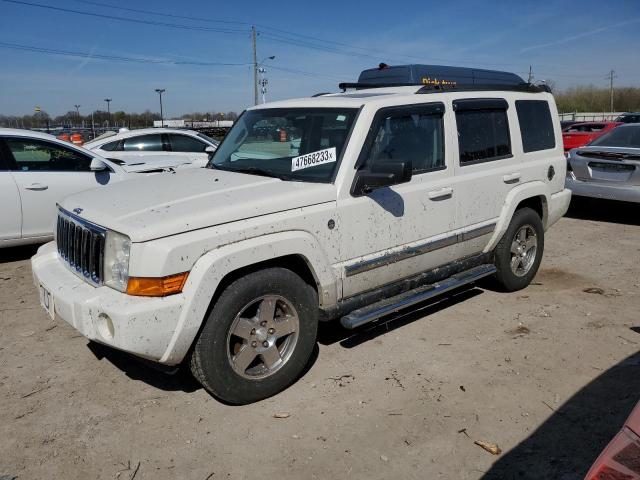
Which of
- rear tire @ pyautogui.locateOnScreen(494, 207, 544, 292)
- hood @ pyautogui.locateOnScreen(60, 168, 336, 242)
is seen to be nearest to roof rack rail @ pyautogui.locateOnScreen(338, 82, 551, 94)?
rear tire @ pyautogui.locateOnScreen(494, 207, 544, 292)

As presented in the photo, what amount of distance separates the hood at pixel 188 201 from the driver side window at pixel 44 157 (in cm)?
314

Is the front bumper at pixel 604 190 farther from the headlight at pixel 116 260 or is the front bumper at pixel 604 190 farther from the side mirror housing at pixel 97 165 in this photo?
the headlight at pixel 116 260

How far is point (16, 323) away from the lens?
16.3 ft

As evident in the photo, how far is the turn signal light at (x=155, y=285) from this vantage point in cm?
310

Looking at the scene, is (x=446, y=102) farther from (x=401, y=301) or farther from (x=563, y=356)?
(x=563, y=356)

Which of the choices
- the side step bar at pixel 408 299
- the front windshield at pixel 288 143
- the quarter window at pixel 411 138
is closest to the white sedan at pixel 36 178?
the front windshield at pixel 288 143

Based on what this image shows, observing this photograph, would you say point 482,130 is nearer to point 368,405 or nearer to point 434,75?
point 434,75

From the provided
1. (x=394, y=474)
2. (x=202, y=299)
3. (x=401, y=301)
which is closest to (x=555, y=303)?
(x=401, y=301)

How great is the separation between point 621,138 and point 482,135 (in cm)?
559

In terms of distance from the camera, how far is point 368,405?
11.7 ft

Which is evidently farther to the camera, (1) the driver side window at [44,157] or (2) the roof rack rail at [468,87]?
(1) the driver side window at [44,157]

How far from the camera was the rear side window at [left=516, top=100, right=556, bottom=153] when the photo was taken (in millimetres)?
5477

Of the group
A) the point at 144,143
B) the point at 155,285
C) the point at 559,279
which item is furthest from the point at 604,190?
the point at 144,143

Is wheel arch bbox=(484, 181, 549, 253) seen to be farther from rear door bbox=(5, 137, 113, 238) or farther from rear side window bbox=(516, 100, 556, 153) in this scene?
rear door bbox=(5, 137, 113, 238)
